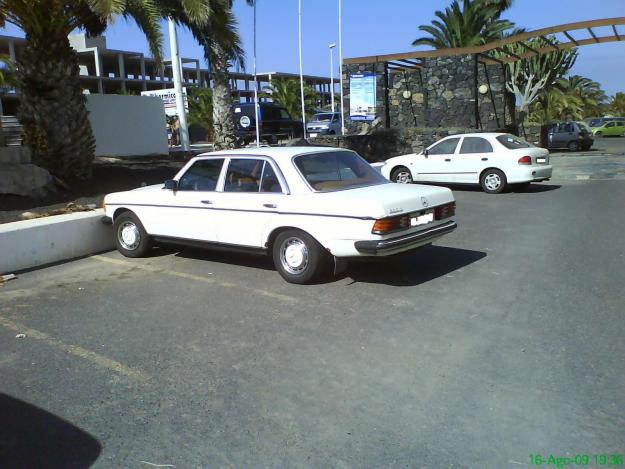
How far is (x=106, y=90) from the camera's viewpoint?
5416cm

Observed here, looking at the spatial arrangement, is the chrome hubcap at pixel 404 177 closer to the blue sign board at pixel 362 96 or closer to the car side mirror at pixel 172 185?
the car side mirror at pixel 172 185

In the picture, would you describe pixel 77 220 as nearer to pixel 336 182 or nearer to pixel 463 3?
pixel 336 182

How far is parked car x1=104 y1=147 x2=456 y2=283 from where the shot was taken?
580cm

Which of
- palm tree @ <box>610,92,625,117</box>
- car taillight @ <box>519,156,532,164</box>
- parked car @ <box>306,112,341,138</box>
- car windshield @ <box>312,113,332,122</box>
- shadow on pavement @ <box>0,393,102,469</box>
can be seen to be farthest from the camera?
palm tree @ <box>610,92,625,117</box>

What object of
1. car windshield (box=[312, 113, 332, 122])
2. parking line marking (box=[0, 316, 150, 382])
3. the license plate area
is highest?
car windshield (box=[312, 113, 332, 122])

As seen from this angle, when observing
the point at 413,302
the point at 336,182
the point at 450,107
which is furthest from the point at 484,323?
the point at 450,107

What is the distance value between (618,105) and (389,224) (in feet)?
295

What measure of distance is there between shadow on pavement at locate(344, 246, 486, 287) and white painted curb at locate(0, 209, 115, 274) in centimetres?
396

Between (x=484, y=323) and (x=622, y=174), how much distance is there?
1431 cm

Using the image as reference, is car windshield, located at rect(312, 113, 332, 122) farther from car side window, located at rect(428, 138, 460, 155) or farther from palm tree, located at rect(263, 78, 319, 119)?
car side window, located at rect(428, 138, 460, 155)

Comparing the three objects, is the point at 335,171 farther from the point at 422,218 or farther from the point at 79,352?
the point at 79,352

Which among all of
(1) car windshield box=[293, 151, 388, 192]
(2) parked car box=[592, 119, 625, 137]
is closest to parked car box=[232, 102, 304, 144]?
(1) car windshield box=[293, 151, 388, 192]

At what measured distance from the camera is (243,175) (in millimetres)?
6758

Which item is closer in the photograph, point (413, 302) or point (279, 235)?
point (413, 302)
